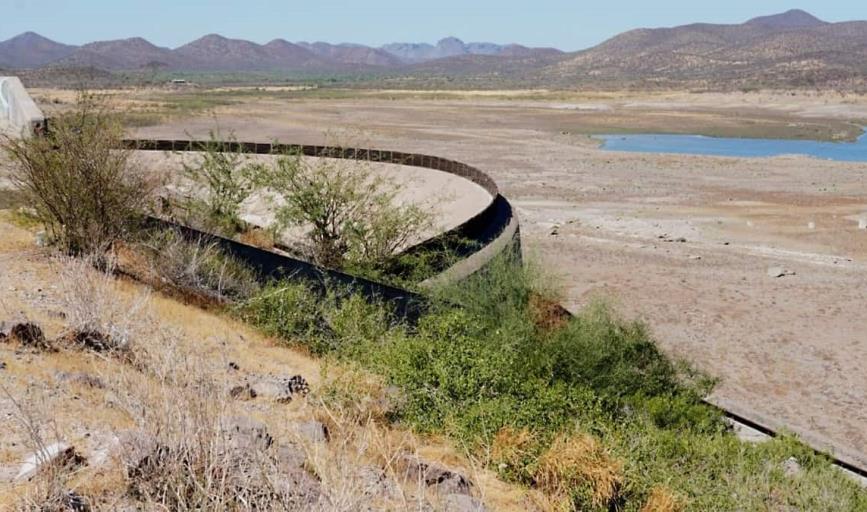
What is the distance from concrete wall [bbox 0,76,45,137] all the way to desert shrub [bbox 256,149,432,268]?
6724mm

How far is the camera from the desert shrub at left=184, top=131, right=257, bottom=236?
21203 mm

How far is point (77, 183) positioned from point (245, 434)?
10.1 m

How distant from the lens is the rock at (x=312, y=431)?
28.6 feet

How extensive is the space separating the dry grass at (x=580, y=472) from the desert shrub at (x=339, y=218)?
10158mm

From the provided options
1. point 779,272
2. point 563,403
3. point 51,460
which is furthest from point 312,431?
point 779,272

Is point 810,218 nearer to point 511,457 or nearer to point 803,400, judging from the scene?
point 803,400

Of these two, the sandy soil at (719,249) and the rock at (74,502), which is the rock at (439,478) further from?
the sandy soil at (719,249)

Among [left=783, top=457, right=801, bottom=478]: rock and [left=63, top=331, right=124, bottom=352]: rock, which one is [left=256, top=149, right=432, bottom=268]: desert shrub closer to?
[left=63, top=331, right=124, bottom=352]: rock

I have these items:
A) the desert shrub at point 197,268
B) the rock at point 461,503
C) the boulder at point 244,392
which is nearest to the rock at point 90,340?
the boulder at point 244,392

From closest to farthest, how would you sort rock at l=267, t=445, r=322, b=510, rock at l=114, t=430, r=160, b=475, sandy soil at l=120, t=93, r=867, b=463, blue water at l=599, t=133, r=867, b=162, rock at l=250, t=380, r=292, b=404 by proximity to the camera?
1. rock at l=267, t=445, r=322, b=510
2. rock at l=114, t=430, r=160, b=475
3. rock at l=250, t=380, r=292, b=404
4. sandy soil at l=120, t=93, r=867, b=463
5. blue water at l=599, t=133, r=867, b=162

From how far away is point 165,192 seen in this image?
22219 mm

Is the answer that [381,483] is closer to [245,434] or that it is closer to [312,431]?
[245,434]

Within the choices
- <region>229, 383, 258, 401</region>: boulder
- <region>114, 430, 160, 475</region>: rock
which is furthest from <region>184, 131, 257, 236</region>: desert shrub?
<region>114, 430, 160, 475</region>: rock

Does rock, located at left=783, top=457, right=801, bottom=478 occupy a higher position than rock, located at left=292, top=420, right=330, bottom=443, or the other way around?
rock, located at left=292, top=420, right=330, bottom=443
